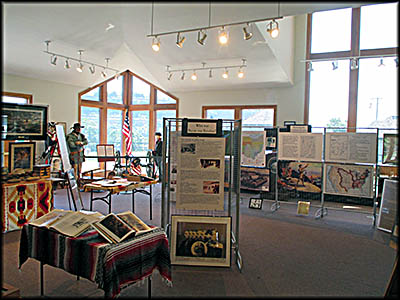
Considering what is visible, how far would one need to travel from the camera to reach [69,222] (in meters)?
2.53

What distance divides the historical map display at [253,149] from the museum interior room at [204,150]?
26 mm

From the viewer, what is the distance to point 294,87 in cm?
751

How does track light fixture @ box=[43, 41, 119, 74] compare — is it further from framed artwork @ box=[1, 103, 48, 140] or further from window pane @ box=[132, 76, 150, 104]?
window pane @ box=[132, 76, 150, 104]

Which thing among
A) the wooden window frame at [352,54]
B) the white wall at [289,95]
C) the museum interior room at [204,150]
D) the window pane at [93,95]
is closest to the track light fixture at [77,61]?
the museum interior room at [204,150]

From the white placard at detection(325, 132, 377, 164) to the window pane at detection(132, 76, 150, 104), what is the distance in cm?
634

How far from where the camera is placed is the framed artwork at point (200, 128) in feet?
10.2

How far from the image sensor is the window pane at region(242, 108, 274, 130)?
7.81 metres

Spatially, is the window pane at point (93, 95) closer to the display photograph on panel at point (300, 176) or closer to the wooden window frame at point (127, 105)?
the wooden window frame at point (127, 105)

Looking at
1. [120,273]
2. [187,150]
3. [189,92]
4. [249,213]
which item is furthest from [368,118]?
[120,273]

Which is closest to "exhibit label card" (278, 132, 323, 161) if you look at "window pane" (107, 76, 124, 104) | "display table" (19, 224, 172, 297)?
"display table" (19, 224, 172, 297)

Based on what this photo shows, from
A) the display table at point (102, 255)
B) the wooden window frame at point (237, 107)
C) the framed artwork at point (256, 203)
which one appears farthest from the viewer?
the wooden window frame at point (237, 107)

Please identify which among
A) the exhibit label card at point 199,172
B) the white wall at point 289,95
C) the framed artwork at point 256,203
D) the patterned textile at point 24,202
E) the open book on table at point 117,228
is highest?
the white wall at point 289,95

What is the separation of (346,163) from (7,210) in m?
5.26

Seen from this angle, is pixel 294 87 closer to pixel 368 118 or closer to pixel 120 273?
pixel 368 118
